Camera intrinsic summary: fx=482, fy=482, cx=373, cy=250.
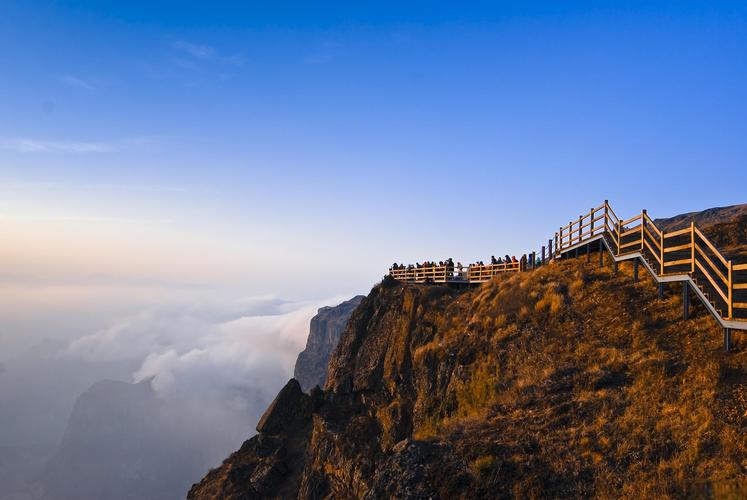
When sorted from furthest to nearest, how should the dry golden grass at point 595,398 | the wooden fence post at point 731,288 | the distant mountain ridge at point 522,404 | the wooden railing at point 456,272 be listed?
1. the wooden railing at point 456,272
2. the wooden fence post at point 731,288
3. the distant mountain ridge at point 522,404
4. the dry golden grass at point 595,398

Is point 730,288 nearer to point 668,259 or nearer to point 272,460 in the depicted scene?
point 668,259

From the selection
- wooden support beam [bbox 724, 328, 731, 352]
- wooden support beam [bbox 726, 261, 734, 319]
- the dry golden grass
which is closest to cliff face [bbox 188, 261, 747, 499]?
the dry golden grass

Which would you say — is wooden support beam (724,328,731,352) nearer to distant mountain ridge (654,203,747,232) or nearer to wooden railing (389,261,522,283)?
wooden railing (389,261,522,283)

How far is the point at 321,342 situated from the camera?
595 feet

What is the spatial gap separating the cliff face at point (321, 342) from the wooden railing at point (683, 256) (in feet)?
478

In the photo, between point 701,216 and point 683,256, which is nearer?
point 683,256

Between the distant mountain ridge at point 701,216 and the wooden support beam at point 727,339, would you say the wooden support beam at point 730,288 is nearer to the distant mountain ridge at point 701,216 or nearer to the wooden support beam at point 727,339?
the wooden support beam at point 727,339

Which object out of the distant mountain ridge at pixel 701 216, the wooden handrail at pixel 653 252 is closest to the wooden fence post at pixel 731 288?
the wooden handrail at pixel 653 252

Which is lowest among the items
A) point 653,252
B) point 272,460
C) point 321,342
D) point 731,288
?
point 321,342

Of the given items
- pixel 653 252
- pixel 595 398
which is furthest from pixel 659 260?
pixel 595 398

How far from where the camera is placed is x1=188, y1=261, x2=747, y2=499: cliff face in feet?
35.8

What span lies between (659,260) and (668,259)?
4.38 ft

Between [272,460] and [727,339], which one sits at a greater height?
[727,339]

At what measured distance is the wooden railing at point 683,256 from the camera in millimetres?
14367
